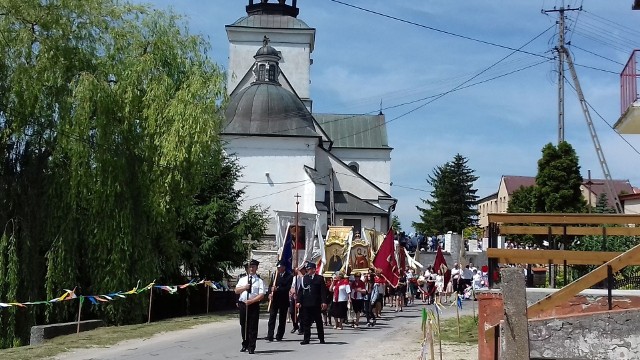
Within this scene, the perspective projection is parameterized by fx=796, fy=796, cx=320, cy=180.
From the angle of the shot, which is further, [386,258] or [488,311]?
[386,258]

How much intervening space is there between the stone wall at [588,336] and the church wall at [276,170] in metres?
46.5

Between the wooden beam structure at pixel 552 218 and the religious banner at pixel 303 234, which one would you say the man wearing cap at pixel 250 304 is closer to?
the wooden beam structure at pixel 552 218

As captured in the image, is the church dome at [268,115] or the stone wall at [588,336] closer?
the stone wall at [588,336]

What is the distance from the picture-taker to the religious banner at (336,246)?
29547 mm

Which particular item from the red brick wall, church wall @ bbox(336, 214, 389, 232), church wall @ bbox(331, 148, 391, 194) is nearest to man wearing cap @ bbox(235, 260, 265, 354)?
the red brick wall

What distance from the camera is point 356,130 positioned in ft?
247

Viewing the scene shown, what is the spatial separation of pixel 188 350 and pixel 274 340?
264cm

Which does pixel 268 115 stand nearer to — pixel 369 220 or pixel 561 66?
pixel 369 220

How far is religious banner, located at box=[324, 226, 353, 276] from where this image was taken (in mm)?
29547

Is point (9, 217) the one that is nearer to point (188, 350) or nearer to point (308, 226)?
point (188, 350)

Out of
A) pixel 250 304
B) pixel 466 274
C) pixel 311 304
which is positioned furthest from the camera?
pixel 466 274

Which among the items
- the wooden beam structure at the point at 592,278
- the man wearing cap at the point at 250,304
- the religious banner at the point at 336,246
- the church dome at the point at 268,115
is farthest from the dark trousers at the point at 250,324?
the church dome at the point at 268,115

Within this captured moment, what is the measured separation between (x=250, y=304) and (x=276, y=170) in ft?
135

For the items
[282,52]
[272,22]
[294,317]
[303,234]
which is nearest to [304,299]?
[294,317]
